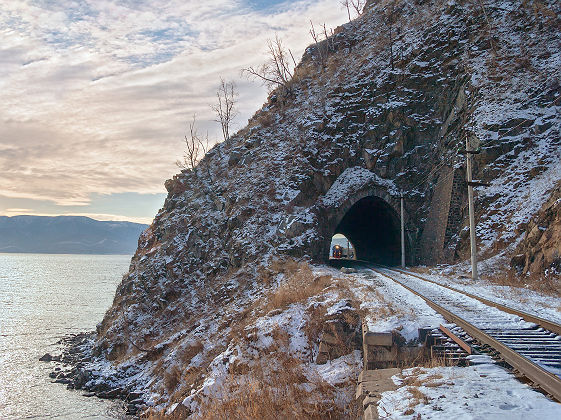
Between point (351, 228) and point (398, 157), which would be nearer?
point (398, 157)

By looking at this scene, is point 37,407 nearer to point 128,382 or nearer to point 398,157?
point 128,382

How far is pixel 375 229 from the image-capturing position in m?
45.5

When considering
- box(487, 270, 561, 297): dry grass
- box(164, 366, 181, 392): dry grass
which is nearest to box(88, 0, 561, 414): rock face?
box(164, 366, 181, 392): dry grass

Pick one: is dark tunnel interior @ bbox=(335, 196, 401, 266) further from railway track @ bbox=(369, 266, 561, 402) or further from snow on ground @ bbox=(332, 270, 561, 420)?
snow on ground @ bbox=(332, 270, 561, 420)

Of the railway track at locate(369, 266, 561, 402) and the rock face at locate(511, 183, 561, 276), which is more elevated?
the rock face at locate(511, 183, 561, 276)

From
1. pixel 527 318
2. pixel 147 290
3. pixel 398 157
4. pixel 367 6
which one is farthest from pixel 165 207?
pixel 367 6

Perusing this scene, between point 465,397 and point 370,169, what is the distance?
1255 inches

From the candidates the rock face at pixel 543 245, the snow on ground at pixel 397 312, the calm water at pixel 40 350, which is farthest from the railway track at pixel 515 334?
the calm water at pixel 40 350

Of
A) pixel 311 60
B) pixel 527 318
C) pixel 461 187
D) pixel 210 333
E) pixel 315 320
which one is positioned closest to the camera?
pixel 527 318

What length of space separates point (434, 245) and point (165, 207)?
24248mm

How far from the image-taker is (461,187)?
97.1 feet

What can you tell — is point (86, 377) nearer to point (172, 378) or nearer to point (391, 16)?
point (172, 378)

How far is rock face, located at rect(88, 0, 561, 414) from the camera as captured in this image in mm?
26734

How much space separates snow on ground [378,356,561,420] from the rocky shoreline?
16461 mm
